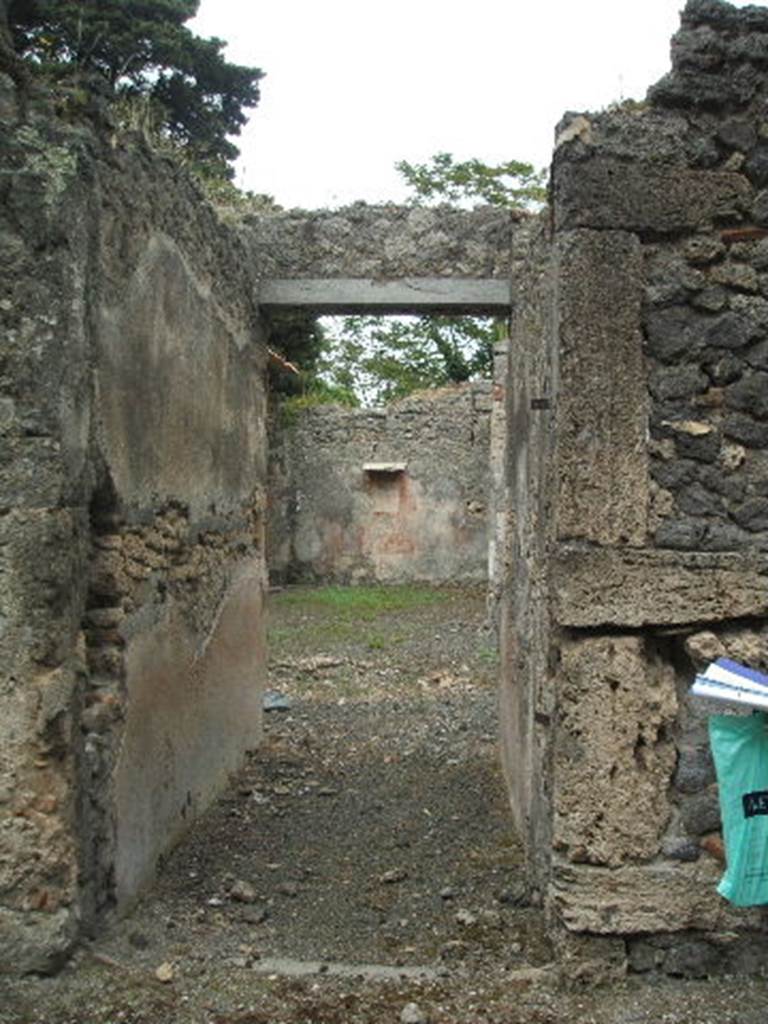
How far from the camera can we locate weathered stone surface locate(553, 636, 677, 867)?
3.86 m

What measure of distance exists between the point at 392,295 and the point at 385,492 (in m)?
12.0

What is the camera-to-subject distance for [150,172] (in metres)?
5.00

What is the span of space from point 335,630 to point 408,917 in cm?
867

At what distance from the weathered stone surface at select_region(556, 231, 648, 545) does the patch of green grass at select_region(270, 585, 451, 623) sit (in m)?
10.5

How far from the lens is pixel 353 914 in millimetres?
4844

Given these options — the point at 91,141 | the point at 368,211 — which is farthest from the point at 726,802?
the point at 368,211

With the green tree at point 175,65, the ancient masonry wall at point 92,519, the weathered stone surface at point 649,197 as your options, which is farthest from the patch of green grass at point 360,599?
→ the weathered stone surface at point 649,197

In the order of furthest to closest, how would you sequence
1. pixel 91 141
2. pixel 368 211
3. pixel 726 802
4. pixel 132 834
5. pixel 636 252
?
pixel 368 211 < pixel 132 834 < pixel 91 141 < pixel 636 252 < pixel 726 802

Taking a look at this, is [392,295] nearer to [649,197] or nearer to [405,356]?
[649,197]

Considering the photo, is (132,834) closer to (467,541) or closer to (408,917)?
(408,917)

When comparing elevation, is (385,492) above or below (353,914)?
above

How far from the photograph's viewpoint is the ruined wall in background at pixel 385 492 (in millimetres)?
18688

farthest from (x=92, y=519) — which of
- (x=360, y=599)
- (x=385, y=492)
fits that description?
(x=385, y=492)

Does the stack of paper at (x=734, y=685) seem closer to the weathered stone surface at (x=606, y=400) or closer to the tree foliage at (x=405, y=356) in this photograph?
the weathered stone surface at (x=606, y=400)
